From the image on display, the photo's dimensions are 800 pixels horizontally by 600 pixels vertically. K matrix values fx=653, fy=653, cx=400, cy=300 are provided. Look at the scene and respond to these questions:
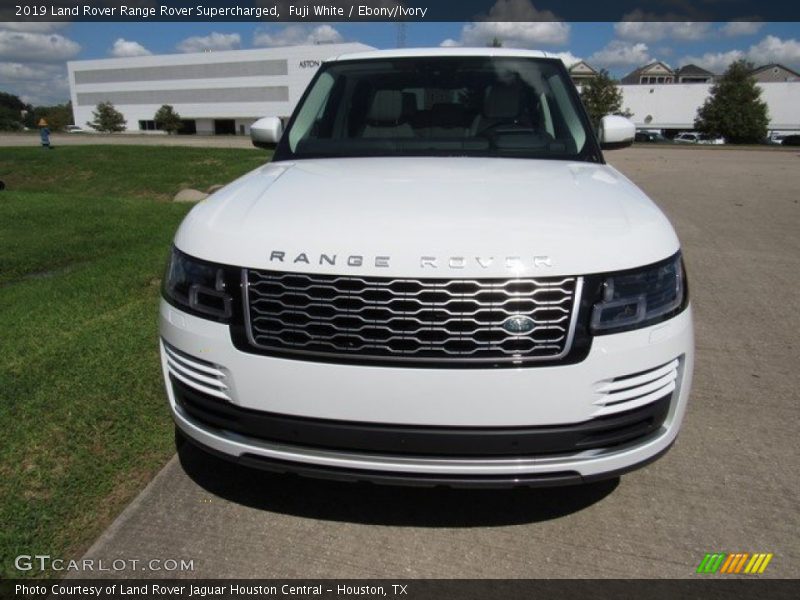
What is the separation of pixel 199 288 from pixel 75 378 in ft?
5.98

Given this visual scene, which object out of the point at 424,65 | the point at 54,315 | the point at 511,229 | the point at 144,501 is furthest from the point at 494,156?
the point at 54,315

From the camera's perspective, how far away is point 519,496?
2.73m

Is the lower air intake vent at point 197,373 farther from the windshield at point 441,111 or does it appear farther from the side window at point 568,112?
the side window at point 568,112

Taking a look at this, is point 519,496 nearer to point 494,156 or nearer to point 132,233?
Answer: point 494,156

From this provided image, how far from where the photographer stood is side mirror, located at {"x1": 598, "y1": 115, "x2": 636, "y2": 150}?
3.94m

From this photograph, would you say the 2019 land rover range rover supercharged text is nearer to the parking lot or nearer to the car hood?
the car hood

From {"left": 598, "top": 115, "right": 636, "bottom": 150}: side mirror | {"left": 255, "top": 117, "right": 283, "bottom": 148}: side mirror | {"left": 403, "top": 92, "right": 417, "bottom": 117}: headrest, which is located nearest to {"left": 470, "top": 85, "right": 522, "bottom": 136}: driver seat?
{"left": 403, "top": 92, "right": 417, "bottom": 117}: headrest

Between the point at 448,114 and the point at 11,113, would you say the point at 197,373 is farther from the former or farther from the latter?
the point at 11,113

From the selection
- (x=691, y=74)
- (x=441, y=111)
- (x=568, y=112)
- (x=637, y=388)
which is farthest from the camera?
(x=691, y=74)

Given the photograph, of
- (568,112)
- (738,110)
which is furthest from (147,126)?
(568,112)

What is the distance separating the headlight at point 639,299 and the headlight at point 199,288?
1226mm

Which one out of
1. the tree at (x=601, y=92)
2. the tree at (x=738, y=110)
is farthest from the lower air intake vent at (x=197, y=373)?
the tree at (x=738, y=110)

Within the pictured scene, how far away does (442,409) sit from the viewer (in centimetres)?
204

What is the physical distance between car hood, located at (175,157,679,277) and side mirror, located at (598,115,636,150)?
1.24 m
